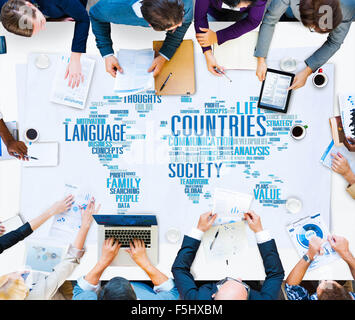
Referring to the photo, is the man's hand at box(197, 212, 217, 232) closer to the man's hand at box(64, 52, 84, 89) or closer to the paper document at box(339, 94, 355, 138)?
the paper document at box(339, 94, 355, 138)

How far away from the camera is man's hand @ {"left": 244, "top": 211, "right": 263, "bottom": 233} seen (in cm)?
171

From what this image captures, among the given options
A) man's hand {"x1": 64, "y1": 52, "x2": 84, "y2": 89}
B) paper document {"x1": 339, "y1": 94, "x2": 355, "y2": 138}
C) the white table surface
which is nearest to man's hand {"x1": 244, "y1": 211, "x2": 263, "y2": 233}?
the white table surface

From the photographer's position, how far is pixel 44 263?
1.77 meters

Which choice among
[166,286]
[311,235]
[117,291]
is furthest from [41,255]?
[311,235]

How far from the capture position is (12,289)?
1.73 metres

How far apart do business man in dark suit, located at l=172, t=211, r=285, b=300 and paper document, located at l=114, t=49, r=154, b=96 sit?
77cm

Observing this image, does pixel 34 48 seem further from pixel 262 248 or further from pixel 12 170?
pixel 262 248

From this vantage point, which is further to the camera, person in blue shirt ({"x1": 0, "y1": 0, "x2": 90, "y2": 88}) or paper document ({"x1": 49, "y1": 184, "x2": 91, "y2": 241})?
paper document ({"x1": 49, "y1": 184, "x2": 91, "y2": 241})

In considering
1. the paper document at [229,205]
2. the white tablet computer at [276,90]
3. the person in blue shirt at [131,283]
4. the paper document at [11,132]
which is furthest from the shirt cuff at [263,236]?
the paper document at [11,132]

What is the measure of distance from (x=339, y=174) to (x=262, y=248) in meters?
0.53

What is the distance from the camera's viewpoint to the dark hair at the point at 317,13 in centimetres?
144

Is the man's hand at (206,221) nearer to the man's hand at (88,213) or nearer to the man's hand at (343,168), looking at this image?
the man's hand at (88,213)
